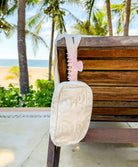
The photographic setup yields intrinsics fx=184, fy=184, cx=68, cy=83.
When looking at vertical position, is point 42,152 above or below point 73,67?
below

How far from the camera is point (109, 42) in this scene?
0.98 m

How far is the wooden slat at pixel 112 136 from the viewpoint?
117cm

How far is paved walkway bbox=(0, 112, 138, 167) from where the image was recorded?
1.38 m

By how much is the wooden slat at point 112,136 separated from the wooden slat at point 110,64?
450mm

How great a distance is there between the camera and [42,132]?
2.00 meters

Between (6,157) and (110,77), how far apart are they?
3.35 feet

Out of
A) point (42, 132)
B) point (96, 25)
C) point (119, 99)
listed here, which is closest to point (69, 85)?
point (119, 99)

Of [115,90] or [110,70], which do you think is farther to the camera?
[115,90]

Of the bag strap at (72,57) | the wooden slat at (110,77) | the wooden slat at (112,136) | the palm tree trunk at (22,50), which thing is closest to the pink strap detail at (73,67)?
the bag strap at (72,57)

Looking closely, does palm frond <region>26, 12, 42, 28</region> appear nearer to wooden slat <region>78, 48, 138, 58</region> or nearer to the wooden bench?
the wooden bench

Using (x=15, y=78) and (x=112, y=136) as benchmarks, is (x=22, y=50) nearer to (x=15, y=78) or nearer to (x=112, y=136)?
(x=112, y=136)

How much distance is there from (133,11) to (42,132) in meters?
12.0

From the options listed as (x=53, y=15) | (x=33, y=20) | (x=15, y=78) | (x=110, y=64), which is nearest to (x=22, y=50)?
(x=110, y=64)

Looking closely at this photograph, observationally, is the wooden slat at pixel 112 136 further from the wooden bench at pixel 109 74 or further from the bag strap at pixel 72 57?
the bag strap at pixel 72 57
